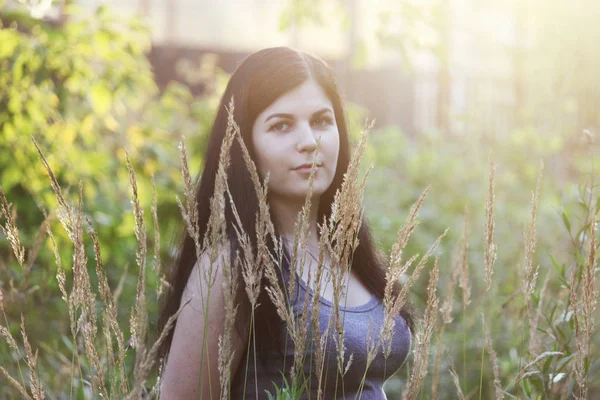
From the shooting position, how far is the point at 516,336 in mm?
3182

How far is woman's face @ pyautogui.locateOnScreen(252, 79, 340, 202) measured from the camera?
69.6 inches

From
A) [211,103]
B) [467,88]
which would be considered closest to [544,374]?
[211,103]

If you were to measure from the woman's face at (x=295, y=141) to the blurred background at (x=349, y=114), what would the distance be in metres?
0.35

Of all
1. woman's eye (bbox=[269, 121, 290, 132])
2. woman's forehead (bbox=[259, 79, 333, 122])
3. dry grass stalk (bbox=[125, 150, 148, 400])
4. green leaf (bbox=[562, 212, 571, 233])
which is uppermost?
woman's forehead (bbox=[259, 79, 333, 122])

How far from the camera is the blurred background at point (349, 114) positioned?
2842 mm

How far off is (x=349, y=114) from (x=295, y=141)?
109cm

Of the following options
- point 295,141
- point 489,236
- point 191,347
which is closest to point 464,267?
point 489,236

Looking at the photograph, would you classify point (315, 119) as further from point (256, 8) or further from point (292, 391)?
point (256, 8)

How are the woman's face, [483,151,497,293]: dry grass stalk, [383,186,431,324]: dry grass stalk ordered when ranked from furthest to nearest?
the woman's face, [483,151,497,293]: dry grass stalk, [383,186,431,324]: dry grass stalk

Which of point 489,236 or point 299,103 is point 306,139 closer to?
point 299,103

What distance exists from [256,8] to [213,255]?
32.3 feet

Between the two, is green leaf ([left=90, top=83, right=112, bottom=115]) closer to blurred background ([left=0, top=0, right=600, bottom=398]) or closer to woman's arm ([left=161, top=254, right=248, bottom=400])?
blurred background ([left=0, top=0, right=600, bottom=398])

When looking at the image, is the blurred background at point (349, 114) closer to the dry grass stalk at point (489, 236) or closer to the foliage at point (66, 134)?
Result: the foliage at point (66, 134)

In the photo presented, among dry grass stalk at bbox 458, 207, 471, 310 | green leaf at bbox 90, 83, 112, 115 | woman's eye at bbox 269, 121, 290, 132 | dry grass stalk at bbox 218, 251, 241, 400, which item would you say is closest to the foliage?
green leaf at bbox 90, 83, 112, 115
